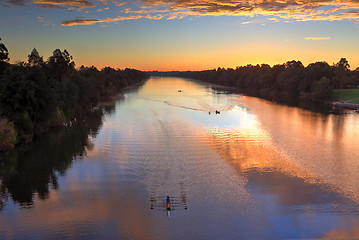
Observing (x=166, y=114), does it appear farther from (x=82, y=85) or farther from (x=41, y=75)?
(x=41, y=75)

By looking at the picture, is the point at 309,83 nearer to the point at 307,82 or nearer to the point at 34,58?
the point at 307,82

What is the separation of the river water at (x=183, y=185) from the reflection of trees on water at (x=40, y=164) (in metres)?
0.15

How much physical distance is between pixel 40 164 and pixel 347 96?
5030 inches

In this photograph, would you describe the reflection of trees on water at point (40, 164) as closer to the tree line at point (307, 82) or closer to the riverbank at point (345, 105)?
the riverbank at point (345, 105)

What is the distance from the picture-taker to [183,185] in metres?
37.7

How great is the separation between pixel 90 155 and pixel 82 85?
43.7 meters

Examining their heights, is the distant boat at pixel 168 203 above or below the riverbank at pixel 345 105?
below

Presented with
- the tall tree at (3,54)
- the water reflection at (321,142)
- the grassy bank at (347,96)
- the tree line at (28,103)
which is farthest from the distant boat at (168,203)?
the grassy bank at (347,96)

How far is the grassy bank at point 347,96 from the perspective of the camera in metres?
124

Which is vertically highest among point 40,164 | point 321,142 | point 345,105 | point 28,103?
point 28,103

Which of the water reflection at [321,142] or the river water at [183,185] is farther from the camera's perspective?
the water reflection at [321,142]

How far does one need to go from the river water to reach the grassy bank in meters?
64.9

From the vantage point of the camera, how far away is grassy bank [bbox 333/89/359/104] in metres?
124

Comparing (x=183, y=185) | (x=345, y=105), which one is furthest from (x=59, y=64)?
(x=345, y=105)
